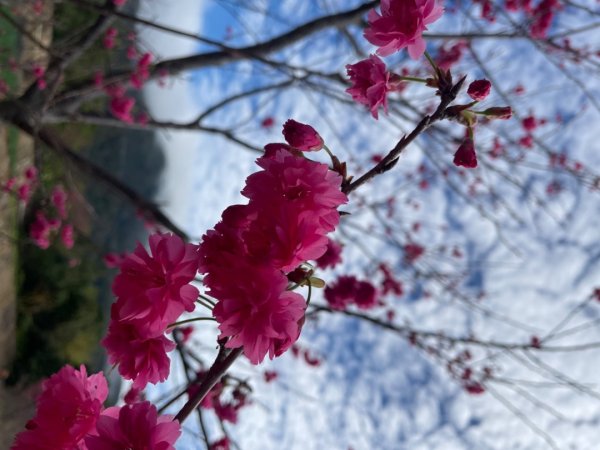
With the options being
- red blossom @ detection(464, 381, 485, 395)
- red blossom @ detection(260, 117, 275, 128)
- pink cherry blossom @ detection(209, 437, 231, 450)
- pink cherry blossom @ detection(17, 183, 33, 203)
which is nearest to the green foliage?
pink cherry blossom @ detection(17, 183, 33, 203)

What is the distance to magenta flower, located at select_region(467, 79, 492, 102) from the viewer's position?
1221mm

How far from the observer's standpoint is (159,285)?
44.2 inches

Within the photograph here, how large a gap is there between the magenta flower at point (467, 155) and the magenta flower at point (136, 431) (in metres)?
0.87

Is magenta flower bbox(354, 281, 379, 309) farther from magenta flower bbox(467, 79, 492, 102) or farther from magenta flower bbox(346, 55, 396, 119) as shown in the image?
magenta flower bbox(467, 79, 492, 102)

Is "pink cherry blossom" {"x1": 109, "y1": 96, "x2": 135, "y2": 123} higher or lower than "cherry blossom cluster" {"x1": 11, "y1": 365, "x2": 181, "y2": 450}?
higher

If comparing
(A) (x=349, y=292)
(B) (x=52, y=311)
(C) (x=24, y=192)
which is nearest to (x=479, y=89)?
(A) (x=349, y=292)

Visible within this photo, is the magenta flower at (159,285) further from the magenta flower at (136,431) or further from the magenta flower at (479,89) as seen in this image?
the magenta flower at (479,89)

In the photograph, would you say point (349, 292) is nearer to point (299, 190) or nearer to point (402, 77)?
point (402, 77)

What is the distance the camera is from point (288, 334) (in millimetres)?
1076

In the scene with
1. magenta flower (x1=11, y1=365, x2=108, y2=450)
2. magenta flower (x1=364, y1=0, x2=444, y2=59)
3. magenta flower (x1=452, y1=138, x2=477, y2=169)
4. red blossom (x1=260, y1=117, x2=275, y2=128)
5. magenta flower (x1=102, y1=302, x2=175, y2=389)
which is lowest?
magenta flower (x1=11, y1=365, x2=108, y2=450)

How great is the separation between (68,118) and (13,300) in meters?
4.53

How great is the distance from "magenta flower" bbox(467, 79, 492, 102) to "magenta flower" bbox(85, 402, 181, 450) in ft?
3.24

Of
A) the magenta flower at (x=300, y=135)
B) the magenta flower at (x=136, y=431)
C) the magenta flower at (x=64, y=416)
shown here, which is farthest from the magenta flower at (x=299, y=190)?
the magenta flower at (x=64, y=416)

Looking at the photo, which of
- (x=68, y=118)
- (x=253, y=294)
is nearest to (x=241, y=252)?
(x=253, y=294)
